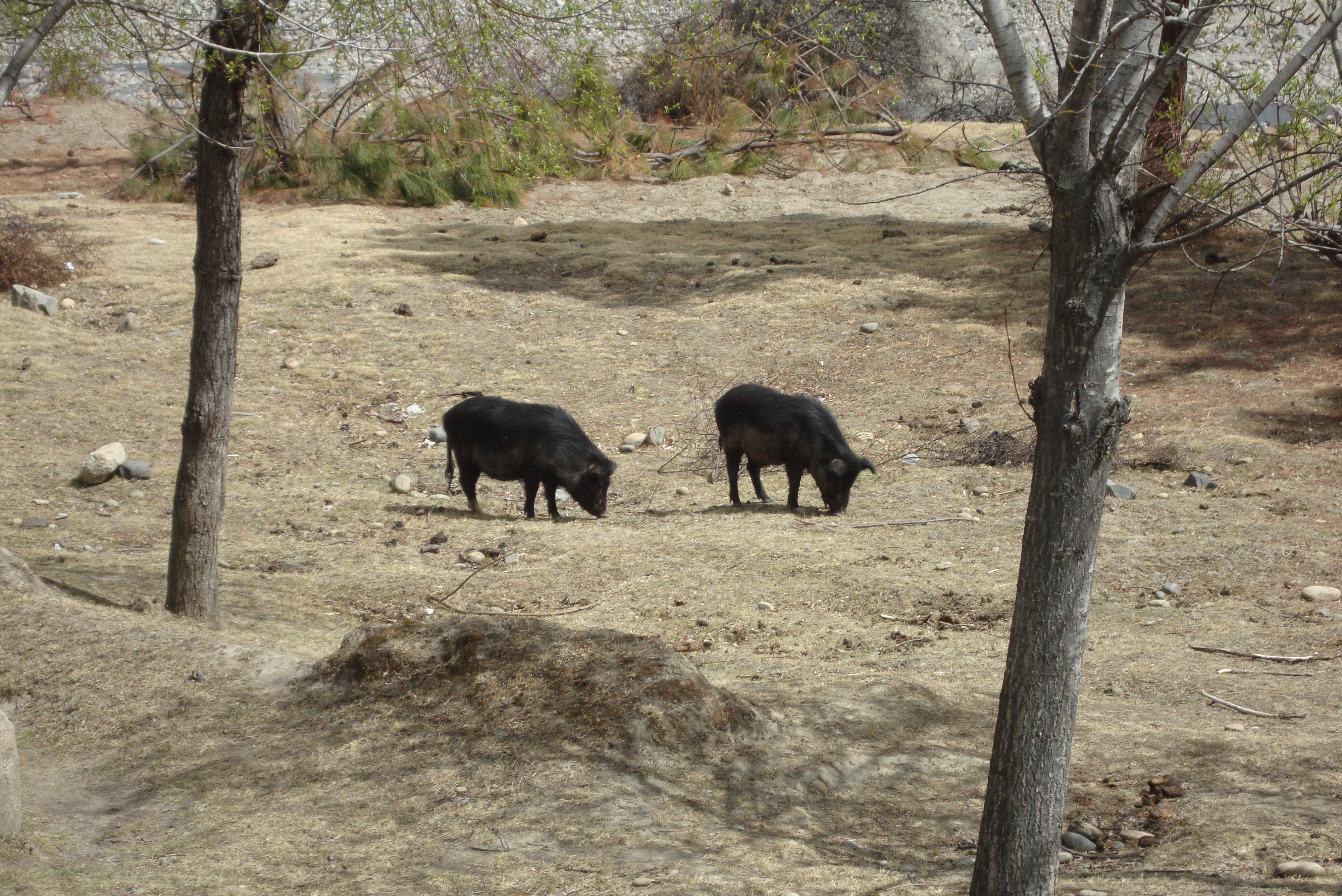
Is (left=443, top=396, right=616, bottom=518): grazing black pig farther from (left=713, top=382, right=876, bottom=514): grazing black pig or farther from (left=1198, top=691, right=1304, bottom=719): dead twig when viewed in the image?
(left=1198, top=691, right=1304, bottom=719): dead twig

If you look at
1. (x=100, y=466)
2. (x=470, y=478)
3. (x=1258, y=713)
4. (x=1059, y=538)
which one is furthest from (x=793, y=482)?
(x=1059, y=538)

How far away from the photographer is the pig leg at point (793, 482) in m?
10.4

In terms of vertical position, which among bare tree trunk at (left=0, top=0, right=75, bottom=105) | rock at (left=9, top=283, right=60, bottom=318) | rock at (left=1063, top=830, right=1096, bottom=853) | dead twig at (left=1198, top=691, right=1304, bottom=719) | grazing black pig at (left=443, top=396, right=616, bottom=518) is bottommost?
rock at (left=1063, top=830, right=1096, bottom=853)

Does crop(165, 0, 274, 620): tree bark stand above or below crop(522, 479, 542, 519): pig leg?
above

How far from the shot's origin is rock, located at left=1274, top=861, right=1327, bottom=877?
369 cm

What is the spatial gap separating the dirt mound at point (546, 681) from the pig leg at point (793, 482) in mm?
5326

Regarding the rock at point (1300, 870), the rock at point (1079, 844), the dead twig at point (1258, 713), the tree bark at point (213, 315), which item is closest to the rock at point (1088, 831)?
the rock at point (1079, 844)

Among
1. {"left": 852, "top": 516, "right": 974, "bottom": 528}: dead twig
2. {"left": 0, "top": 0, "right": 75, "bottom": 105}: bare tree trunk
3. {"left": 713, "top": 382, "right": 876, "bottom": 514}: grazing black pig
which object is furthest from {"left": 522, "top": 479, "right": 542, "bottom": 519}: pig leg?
{"left": 0, "top": 0, "right": 75, "bottom": 105}: bare tree trunk

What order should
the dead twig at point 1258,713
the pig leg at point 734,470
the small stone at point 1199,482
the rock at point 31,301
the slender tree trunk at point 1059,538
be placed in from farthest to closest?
1. the rock at point 31,301
2. the pig leg at point 734,470
3. the small stone at point 1199,482
4. the dead twig at point 1258,713
5. the slender tree trunk at point 1059,538

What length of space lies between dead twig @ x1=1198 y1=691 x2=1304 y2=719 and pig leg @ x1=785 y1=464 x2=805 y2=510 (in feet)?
16.8

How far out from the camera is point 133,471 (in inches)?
383

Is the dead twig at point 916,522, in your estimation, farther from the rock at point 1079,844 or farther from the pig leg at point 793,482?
the rock at point 1079,844

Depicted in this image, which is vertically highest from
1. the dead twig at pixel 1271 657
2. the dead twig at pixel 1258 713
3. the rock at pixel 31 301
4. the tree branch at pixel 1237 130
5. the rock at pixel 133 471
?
the tree branch at pixel 1237 130

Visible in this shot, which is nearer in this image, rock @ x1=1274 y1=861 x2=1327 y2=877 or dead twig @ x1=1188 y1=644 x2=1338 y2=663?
rock @ x1=1274 y1=861 x2=1327 y2=877
